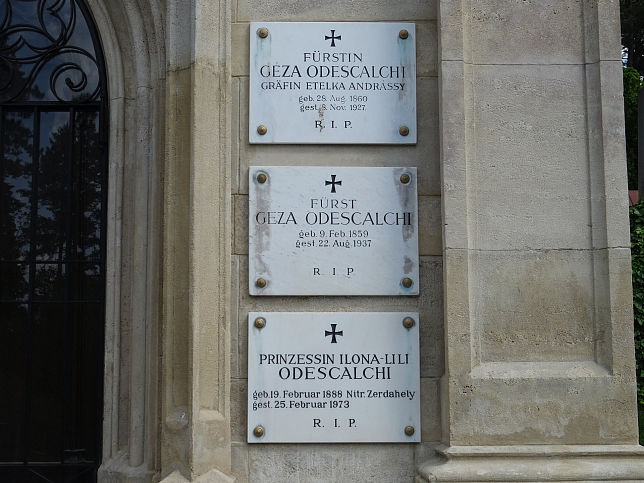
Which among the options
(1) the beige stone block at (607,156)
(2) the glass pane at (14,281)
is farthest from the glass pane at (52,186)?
(1) the beige stone block at (607,156)

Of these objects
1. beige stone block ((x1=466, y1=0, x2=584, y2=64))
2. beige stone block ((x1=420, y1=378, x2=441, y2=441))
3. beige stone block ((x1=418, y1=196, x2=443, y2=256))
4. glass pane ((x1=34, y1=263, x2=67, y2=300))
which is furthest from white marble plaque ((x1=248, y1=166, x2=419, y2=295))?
glass pane ((x1=34, y1=263, x2=67, y2=300))

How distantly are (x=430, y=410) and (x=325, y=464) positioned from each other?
60cm

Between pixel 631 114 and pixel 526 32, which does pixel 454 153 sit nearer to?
pixel 526 32

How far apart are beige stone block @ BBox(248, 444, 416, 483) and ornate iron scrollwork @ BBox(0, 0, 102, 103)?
91.7 inches

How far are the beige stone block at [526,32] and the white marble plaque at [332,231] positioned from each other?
2.51 ft

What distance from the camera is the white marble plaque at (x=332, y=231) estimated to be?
4.19 metres

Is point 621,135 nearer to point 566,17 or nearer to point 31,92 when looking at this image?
point 566,17

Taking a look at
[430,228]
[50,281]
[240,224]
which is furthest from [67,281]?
[430,228]

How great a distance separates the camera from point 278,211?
4.23 m

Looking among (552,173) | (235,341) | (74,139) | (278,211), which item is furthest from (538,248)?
(74,139)

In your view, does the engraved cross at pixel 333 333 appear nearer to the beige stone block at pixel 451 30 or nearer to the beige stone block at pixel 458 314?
the beige stone block at pixel 458 314

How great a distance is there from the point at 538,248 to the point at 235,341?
161 cm

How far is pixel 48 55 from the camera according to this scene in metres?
4.85

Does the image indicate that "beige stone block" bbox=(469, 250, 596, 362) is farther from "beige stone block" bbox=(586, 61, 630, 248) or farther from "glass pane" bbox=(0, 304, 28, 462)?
"glass pane" bbox=(0, 304, 28, 462)
